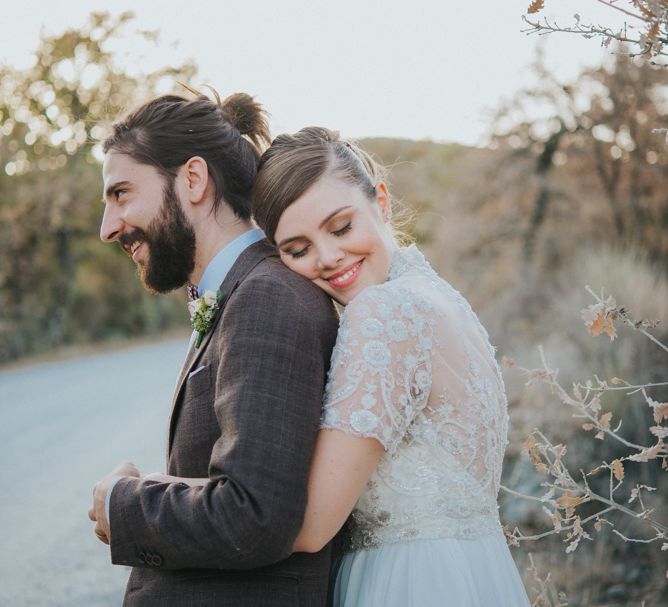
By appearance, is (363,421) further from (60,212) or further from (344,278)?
(60,212)

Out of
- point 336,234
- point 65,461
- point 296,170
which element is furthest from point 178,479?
point 65,461

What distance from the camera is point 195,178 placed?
8.64 feet

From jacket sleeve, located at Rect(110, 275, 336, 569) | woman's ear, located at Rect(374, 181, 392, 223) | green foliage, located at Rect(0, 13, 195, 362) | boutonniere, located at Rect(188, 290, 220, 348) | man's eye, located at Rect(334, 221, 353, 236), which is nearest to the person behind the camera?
jacket sleeve, located at Rect(110, 275, 336, 569)

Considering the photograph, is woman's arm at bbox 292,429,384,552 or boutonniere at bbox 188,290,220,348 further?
boutonniere at bbox 188,290,220,348

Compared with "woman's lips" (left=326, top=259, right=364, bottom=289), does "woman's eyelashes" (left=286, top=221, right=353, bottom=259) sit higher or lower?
higher

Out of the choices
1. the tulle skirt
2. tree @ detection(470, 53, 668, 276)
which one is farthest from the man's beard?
tree @ detection(470, 53, 668, 276)

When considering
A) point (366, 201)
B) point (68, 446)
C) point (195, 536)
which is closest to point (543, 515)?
point (366, 201)

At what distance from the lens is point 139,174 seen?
8.57 feet

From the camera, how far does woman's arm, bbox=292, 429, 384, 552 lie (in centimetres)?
204

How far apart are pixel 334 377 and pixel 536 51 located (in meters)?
12.6

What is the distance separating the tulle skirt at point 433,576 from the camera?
7.38 ft

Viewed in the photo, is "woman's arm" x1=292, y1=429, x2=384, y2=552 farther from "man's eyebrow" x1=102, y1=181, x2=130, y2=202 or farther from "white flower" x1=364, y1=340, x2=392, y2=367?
"man's eyebrow" x1=102, y1=181, x2=130, y2=202

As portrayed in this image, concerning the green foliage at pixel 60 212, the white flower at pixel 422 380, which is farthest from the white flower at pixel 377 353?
the green foliage at pixel 60 212

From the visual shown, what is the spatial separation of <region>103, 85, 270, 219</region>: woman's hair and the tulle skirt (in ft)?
3.77
